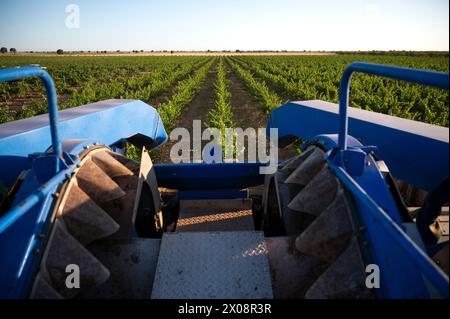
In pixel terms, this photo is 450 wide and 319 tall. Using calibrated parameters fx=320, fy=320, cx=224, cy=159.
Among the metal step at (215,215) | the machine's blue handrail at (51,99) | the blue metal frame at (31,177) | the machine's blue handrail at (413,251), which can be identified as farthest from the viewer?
the metal step at (215,215)

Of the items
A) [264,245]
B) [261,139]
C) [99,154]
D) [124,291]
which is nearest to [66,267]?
[124,291]

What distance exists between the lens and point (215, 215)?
2.81 m

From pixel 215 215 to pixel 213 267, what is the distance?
1233 mm

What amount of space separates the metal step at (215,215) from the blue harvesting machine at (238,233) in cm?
30

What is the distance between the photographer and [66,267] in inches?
49.5

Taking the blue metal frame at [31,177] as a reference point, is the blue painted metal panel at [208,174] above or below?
below

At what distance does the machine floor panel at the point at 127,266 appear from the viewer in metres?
1.46

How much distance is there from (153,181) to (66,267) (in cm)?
108

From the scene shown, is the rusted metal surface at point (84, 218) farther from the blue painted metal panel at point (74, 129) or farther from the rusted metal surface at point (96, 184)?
the blue painted metal panel at point (74, 129)

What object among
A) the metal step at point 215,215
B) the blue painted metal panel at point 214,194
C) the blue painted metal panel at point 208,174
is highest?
the blue painted metal panel at point 208,174

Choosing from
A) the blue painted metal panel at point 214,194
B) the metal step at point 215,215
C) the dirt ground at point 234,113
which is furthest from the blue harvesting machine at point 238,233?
the dirt ground at point 234,113

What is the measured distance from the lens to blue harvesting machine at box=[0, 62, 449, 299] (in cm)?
116

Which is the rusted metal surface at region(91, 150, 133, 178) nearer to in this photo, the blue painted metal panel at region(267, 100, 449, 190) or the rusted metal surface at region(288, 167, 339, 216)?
the rusted metal surface at region(288, 167, 339, 216)

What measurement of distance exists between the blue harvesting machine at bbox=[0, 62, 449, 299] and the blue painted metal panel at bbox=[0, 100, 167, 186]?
13mm
